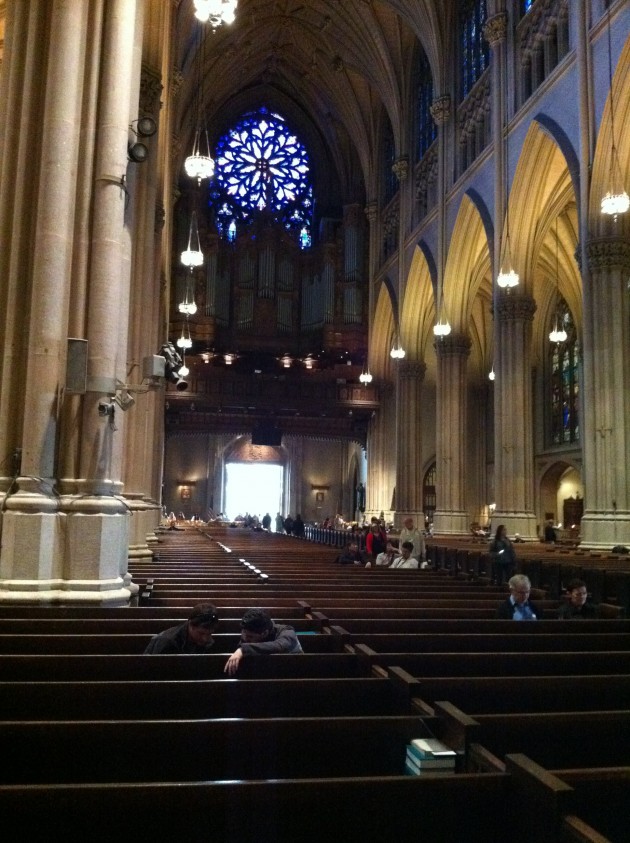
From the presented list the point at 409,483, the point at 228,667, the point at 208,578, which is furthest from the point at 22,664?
the point at 409,483

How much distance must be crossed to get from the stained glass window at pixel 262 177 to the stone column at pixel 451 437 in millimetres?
13207

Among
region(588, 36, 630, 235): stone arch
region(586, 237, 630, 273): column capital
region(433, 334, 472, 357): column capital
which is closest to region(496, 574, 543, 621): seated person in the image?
region(586, 237, 630, 273): column capital

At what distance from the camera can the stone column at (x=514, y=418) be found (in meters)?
18.5

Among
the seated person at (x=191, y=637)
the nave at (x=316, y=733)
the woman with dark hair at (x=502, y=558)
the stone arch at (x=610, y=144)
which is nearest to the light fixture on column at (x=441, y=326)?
the stone arch at (x=610, y=144)

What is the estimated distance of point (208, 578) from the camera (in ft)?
28.0

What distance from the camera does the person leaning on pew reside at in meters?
4.05

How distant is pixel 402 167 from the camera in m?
27.5

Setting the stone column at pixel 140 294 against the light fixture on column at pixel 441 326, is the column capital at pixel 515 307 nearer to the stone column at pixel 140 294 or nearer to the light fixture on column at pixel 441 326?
the light fixture on column at pixel 441 326

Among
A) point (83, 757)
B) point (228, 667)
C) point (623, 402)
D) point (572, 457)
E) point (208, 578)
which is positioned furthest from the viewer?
point (572, 457)

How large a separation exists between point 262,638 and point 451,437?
2033 centimetres

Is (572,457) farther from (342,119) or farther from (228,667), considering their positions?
(228,667)

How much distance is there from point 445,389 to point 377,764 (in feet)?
72.9

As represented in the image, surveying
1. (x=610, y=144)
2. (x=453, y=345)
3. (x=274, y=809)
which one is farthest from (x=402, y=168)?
(x=274, y=809)

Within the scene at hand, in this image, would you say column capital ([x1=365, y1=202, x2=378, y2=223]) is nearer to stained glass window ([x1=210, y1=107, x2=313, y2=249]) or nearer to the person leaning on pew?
stained glass window ([x1=210, y1=107, x2=313, y2=249])
